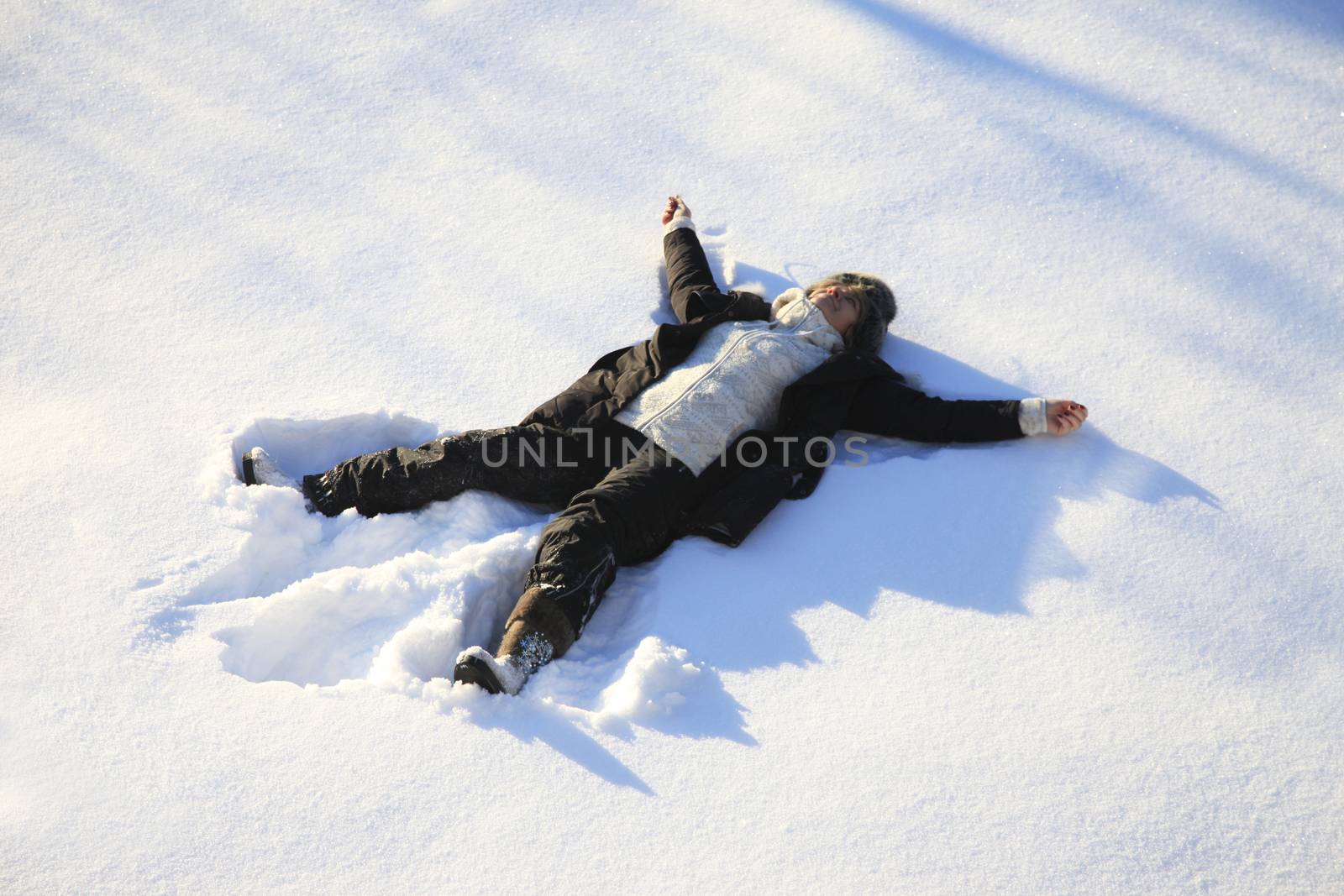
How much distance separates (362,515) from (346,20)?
7.82 feet

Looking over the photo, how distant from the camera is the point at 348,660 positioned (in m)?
2.16

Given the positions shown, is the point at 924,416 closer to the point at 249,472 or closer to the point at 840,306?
the point at 840,306

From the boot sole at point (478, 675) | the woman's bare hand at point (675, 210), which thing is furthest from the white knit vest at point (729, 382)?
the boot sole at point (478, 675)

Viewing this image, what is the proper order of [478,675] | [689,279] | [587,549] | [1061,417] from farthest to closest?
[689,279], [1061,417], [587,549], [478,675]

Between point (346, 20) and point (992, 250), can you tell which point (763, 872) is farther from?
point (346, 20)

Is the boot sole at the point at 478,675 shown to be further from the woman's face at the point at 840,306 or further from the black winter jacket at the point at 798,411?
the woman's face at the point at 840,306

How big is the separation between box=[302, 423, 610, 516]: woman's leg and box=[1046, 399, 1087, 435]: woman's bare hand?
3.68 feet

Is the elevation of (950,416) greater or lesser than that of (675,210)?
lesser

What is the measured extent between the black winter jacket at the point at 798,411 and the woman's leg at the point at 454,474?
0.40 ft

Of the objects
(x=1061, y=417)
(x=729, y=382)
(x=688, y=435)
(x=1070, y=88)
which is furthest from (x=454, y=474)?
(x=1070, y=88)

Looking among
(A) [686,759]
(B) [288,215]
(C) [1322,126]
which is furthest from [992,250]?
(B) [288,215]

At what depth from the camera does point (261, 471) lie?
8.17 feet

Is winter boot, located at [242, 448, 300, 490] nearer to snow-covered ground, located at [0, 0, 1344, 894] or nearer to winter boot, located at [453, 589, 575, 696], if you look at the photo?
snow-covered ground, located at [0, 0, 1344, 894]

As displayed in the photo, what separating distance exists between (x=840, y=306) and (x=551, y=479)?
91 cm
